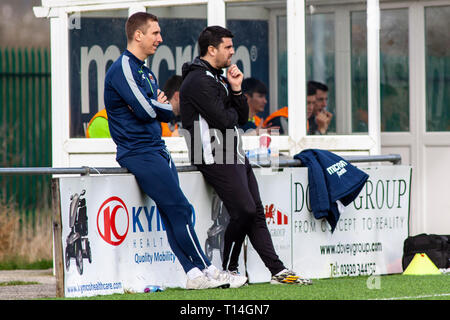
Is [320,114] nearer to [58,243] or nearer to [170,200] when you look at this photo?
[170,200]

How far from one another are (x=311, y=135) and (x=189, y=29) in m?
1.81

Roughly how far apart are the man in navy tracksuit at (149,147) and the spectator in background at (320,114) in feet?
10.6

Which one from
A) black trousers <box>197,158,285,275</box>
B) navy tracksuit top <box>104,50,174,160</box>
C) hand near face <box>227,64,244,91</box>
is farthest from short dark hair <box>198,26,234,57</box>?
black trousers <box>197,158,285,275</box>

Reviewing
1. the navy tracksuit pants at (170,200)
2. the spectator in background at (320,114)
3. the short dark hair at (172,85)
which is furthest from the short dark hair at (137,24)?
the short dark hair at (172,85)

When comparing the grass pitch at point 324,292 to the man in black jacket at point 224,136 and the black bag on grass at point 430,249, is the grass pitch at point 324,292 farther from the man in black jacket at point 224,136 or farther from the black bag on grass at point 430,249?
the black bag on grass at point 430,249

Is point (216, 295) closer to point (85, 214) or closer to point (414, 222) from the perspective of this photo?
point (85, 214)

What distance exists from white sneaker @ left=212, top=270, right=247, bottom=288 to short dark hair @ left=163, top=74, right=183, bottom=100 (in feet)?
11.1

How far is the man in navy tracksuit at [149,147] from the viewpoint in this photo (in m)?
8.63

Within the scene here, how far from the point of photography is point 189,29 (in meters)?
12.2

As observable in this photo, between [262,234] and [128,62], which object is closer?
[128,62]

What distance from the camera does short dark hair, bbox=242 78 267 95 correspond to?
12317 millimetres
